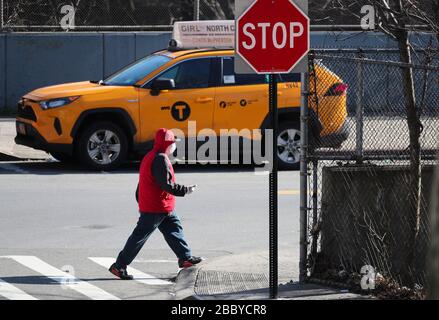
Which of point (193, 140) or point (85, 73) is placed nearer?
point (193, 140)

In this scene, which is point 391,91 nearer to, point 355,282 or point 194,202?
point 355,282

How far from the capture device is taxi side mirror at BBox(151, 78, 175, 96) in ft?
53.2

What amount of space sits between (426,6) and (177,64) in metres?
4.41

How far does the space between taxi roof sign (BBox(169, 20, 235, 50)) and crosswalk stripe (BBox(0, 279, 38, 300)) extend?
340 inches

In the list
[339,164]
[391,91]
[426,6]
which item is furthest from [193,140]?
[339,164]

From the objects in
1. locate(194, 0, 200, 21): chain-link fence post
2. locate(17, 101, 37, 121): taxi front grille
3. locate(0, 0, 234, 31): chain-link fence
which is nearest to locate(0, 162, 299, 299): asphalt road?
locate(17, 101, 37, 121): taxi front grille

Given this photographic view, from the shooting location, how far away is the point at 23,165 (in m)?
17.2

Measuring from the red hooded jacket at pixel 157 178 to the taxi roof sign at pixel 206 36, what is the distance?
7688mm

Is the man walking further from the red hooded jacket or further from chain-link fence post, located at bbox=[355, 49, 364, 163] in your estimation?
chain-link fence post, located at bbox=[355, 49, 364, 163]

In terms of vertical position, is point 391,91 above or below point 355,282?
above

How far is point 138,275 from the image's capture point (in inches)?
392

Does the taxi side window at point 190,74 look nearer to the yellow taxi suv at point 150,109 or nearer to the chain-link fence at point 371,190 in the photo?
the yellow taxi suv at point 150,109

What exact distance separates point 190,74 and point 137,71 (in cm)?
93

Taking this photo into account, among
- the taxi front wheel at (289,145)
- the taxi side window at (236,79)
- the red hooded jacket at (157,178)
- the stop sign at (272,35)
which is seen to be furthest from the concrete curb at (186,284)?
the taxi side window at (236,79)
